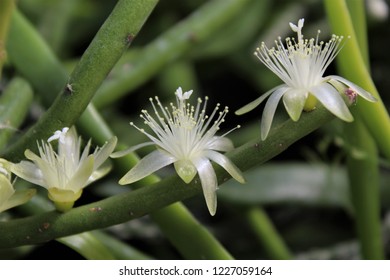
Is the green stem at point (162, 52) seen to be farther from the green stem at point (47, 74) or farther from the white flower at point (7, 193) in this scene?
the white flower at point (7, 193)

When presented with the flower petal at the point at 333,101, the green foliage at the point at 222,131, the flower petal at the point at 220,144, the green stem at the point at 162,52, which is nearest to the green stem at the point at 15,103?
Answer: the green foliage at the point at 222,131

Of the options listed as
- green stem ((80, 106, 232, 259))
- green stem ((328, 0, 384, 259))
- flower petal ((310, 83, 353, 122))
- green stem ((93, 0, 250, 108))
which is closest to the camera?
flower petal ((310, 83, 353, 122))

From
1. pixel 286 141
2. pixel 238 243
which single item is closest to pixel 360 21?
pixel 286 141

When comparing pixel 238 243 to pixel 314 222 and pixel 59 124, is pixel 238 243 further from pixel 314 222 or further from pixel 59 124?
pixel 59 124

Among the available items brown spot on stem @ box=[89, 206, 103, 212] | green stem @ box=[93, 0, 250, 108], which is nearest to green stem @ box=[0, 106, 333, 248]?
brown spot on stem @ box=[89, 206, 103, 212]

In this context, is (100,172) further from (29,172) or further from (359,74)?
(359,74)

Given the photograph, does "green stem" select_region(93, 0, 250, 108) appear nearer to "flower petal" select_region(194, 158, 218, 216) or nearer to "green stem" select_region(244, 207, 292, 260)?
"green stem" select_region(244, 207, 292, 260)

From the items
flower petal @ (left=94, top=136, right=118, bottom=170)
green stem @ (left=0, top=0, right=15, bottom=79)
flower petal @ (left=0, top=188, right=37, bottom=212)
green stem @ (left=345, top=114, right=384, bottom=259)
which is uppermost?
green stem @ (left=0, top=0, right=15, bottom=79)
